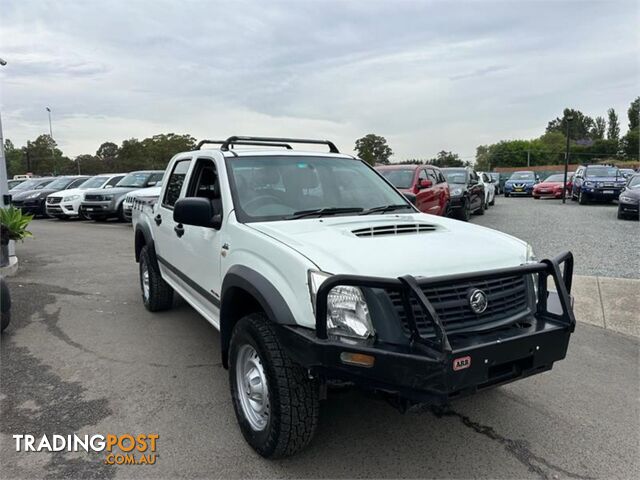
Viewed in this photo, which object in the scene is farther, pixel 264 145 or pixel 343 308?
pixel 264 145

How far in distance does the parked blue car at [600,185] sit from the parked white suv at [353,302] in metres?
17.9

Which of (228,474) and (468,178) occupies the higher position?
(468,178)

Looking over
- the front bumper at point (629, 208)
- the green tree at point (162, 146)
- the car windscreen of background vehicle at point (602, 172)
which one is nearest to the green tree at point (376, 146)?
the green tree at point (162, 146)

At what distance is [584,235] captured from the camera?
1096 centimetres

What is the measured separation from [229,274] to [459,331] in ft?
4.91

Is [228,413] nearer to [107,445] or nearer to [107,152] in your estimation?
[107,445]

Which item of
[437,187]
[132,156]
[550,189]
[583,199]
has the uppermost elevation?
[132,156]

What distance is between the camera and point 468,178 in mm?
15641

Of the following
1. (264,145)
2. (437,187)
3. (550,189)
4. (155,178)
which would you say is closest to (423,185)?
(437,187)

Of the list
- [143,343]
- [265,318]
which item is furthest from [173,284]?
[265,318]

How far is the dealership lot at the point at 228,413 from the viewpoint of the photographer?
2902mm

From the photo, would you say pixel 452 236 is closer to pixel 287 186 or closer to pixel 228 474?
pixel 287 186

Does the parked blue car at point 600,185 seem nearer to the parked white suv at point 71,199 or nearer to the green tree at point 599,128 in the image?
the parked white suv at point 71,199

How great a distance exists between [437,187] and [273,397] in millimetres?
10116
